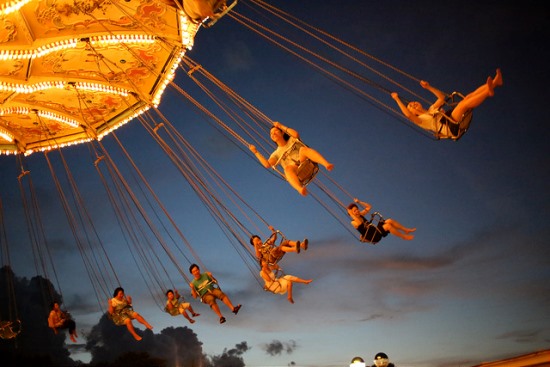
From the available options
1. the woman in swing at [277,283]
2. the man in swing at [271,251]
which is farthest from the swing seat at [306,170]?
the woman in swing at [277,283]

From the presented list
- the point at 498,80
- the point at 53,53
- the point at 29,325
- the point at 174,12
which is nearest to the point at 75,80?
the point at 53,53

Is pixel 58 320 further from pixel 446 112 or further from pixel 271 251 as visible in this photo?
pixel 446 112

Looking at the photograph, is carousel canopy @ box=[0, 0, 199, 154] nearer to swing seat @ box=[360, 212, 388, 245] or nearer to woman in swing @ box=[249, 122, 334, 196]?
woman in swing @ box=[249, 122, 334, 196]

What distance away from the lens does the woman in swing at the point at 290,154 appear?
827 cm

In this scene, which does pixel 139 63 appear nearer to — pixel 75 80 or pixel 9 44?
pixel 75 80

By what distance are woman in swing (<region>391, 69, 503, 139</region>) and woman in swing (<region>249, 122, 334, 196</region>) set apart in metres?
1.47

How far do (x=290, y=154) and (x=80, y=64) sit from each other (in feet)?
15.9

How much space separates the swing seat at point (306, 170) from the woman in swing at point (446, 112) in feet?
5.22

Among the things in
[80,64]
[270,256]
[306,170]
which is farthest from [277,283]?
[80,64]

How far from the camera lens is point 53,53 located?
10.1 metres

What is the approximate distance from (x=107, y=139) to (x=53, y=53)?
60.2ft

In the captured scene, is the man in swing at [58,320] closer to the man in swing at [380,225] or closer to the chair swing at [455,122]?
the man in swing at [380,225]

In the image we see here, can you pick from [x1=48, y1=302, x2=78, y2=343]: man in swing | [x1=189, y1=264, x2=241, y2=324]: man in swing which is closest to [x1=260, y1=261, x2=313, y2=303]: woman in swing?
[x1=189, y1=264, x2=241, y2=324]: man in swing

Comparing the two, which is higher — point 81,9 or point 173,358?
point 173,358
